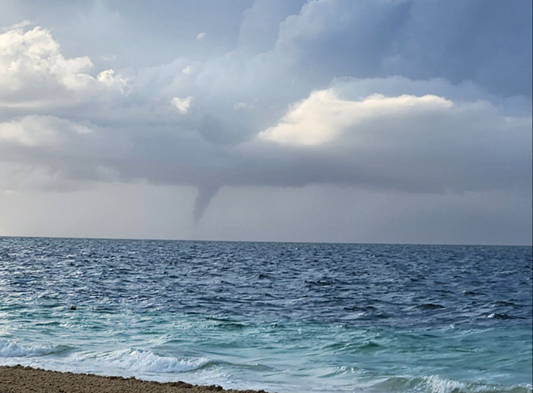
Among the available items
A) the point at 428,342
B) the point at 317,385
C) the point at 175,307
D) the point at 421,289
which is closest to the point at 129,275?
the point at 175,307

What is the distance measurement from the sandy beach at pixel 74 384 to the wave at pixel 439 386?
2.69 meters

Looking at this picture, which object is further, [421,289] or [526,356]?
[421,289]

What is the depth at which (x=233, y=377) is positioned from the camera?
10.5m

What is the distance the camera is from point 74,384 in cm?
866

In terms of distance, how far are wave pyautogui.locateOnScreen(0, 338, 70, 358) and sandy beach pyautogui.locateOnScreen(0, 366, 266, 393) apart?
2.04 meters

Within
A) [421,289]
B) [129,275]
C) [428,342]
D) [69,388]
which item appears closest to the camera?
[69,388]

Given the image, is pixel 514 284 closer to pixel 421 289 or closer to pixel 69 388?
pixel 421 289

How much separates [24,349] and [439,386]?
8.38 meters

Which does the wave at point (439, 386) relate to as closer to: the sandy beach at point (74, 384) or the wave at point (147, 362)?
the sandy beach at point (74, 384)

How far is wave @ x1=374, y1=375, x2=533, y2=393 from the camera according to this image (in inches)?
392

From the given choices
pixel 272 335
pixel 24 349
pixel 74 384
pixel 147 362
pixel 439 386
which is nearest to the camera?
pixel 74 384

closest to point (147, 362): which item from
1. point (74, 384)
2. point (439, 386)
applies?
point (74, 384)

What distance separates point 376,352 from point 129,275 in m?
22.3

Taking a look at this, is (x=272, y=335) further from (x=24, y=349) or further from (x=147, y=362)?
(x=24, y=349)
